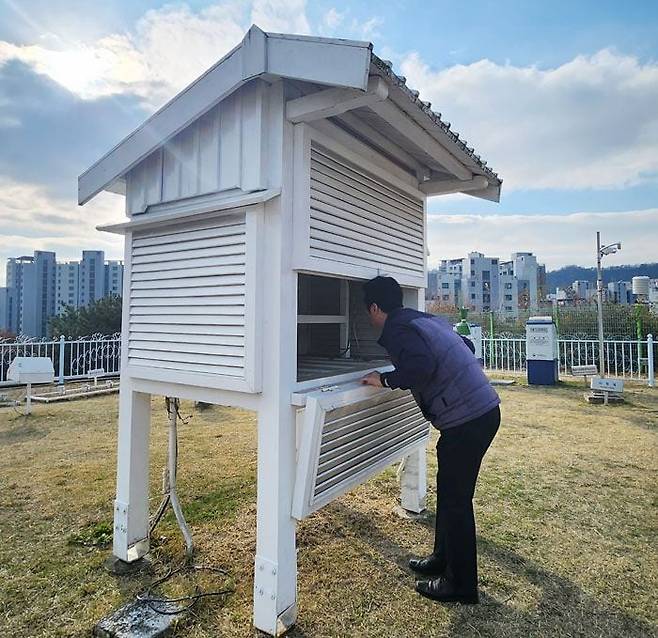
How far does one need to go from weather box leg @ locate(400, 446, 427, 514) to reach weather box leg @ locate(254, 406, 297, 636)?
1.52 meters

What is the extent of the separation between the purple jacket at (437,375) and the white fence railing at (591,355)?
9653 millimetres

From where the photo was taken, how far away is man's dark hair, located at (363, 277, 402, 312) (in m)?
2.50

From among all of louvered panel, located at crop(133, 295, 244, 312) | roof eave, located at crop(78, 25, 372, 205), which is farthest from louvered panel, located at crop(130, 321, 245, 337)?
roof eave, located at crop(78, 25, 372, 205)

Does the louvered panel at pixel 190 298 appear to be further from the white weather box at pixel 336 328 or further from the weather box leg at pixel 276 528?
the white weather box at pixel 336 328

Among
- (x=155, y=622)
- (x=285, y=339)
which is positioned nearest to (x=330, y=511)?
(x=155, y=622)

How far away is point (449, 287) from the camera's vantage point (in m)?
61.3

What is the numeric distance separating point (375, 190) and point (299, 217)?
85cm

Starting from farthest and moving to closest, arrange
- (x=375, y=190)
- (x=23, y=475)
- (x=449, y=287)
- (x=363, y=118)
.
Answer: (x=449, y=287)
(x=23, y=475)
(x=375, y=190)
(x=363, y=118)

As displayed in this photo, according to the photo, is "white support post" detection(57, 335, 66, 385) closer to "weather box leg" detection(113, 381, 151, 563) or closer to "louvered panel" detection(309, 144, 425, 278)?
"weather box leg" detection(113, 381, 151, 563)

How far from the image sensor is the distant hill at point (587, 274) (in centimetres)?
Answer: 4917

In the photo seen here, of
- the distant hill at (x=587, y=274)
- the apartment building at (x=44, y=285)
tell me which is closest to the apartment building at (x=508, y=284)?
the distant hill at (x=587, y=274)

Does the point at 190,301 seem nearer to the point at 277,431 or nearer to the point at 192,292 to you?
the point at 192,292

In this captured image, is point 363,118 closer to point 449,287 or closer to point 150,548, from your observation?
point 150,548

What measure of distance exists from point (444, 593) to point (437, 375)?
1.15 m
